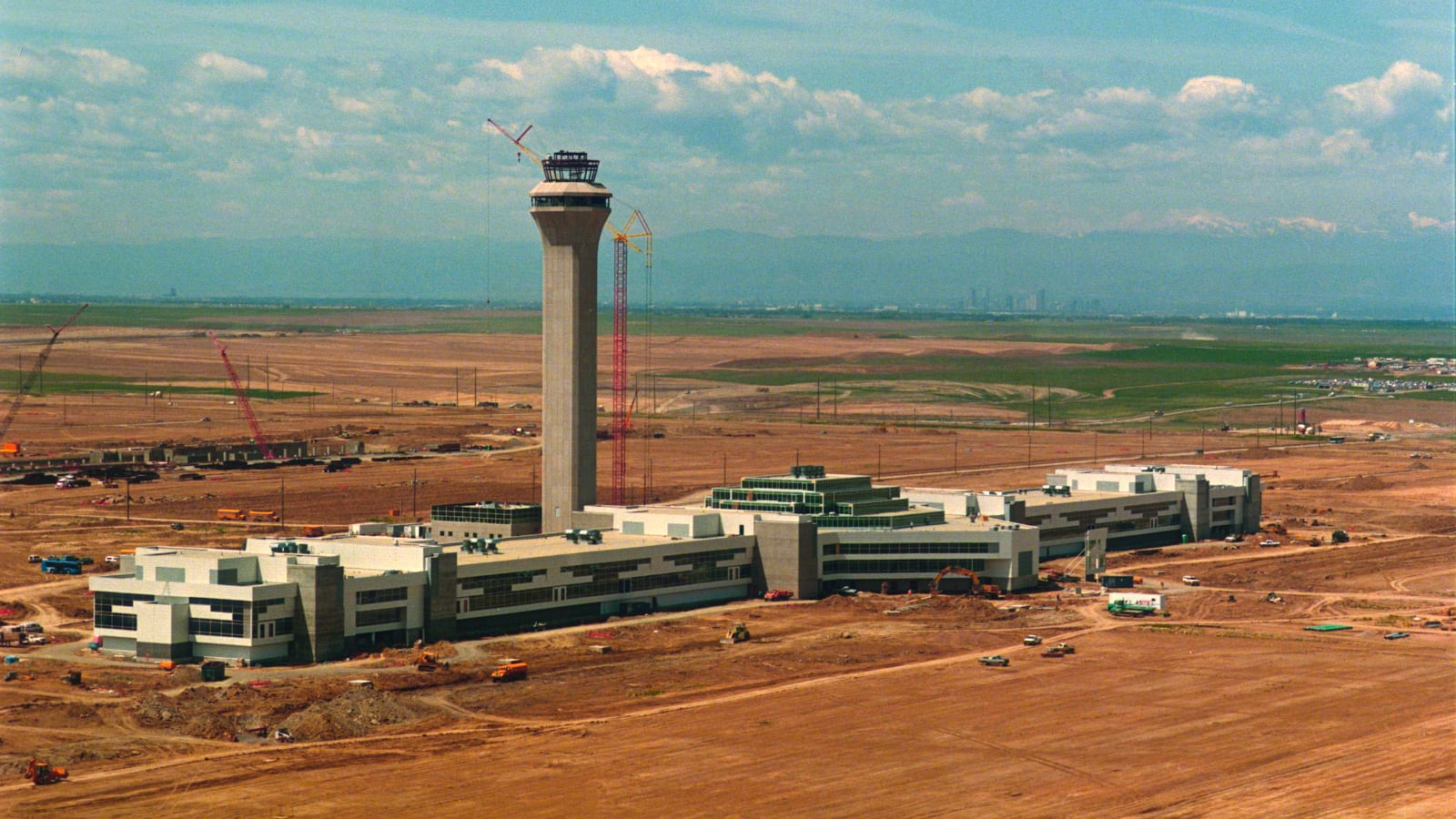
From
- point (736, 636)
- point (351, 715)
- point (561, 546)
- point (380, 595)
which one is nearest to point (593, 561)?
point (561, 546)

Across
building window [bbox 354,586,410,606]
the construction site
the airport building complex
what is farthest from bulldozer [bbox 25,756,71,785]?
building window [bbox 354,586,410,606]

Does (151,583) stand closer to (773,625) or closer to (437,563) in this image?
(437,563)

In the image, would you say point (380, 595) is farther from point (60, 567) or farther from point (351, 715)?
point (60, 567)

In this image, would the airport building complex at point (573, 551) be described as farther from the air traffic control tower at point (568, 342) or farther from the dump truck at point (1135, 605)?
the dump truck at point (1135, 605)

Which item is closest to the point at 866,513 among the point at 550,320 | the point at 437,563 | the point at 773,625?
the point at 773,625

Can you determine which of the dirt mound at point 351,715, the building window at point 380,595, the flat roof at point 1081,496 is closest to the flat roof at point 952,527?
the flat roof at point 1081,496

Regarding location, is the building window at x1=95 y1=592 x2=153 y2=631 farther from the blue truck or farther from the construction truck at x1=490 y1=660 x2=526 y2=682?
the blue truck
